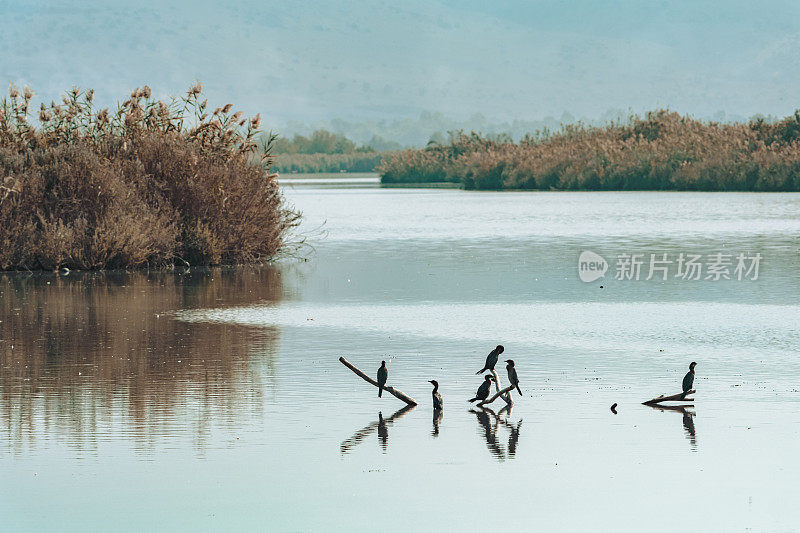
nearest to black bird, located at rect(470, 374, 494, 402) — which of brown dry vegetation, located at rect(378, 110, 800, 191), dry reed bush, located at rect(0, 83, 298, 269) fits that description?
dry reed bush, located at rect(0, 83, 298, 269)

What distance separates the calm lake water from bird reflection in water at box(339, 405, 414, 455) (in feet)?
0.08

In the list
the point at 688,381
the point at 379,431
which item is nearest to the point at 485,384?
the point at 379,431

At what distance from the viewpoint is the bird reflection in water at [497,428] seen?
27.3 feet

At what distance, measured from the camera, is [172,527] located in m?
6.66

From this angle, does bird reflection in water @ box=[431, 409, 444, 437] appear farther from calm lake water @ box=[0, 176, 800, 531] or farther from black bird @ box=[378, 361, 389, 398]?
black bird @ box=[378, 361, 389, 398]

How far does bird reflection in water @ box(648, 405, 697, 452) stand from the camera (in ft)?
28.2

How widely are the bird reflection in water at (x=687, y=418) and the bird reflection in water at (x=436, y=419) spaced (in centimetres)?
153

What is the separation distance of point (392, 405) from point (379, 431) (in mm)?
990

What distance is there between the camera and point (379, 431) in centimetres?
898

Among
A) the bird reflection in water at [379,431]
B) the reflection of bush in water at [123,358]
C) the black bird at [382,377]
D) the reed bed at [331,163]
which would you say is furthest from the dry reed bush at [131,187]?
the reed bed at [331,163]

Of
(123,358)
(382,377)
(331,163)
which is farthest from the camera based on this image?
(331,163)

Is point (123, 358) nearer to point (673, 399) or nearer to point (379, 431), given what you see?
point (379, 431)

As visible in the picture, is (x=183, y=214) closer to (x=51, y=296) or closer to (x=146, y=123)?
(x=146, y=123)

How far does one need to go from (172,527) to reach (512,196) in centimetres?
4973
